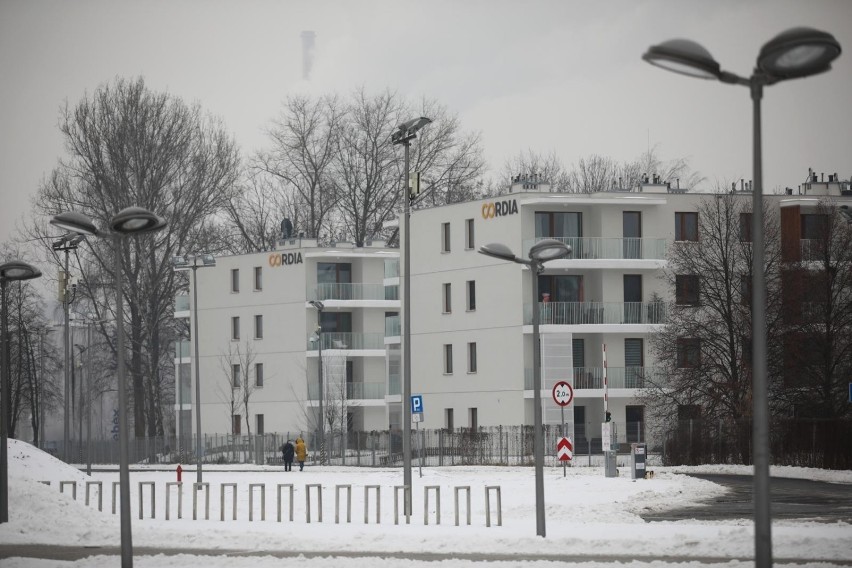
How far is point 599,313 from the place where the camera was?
223ft

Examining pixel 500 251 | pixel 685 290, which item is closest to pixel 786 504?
pixel 500 251

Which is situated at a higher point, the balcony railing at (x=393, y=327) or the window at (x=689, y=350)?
the balcony railing at (x=393, y=327)

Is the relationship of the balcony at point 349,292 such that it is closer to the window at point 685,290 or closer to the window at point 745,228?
the window at point 685,290

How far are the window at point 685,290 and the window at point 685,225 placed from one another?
5.82 m

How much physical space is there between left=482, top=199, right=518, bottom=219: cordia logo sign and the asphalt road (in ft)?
82.5

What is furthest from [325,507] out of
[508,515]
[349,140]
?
[349,140]

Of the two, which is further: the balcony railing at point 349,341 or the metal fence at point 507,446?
the balcony railing at point 349,341

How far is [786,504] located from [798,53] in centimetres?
2235

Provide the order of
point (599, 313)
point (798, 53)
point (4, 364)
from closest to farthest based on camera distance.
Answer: point (798, 53), point (4, 364), point (599, 313)

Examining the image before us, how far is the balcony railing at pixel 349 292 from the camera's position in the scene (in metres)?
85.0

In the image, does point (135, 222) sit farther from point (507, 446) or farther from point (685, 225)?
point (685, 225)

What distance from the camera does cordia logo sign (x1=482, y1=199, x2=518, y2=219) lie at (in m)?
67.4

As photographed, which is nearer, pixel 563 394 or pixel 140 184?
pixel 563 394

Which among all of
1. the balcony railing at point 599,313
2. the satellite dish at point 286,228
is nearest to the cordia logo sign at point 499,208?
the balcony railing at point 599,313
